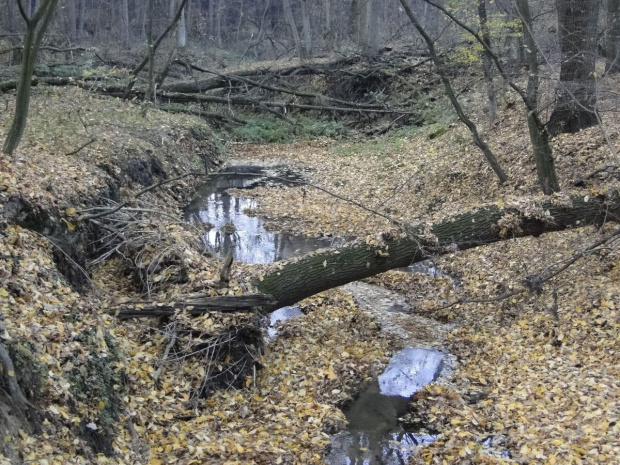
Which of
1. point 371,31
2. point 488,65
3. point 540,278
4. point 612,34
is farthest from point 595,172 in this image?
point 371,31

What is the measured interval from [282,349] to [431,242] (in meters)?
2.69

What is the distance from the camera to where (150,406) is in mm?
6281

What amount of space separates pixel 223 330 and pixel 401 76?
1977cm

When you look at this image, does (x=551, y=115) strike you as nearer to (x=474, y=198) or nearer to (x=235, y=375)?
(x=474, y=198)

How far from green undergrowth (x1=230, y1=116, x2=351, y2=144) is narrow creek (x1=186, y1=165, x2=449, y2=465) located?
7.77m

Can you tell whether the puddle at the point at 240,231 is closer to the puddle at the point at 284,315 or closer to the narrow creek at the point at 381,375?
the narrow creek at the point at 381,375

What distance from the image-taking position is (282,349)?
837 cm

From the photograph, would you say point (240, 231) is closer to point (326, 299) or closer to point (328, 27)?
point (326, 299)

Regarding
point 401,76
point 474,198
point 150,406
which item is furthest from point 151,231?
point 401,76

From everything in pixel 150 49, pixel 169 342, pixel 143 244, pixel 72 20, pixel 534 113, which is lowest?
pixel 169 342

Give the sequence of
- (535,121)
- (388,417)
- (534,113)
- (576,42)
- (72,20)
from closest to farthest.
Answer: (388,417) < (534,113) < (535,121) < (576,42) < (72,20)

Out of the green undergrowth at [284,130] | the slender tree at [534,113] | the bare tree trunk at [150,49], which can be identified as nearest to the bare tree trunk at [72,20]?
the green undergrowth at [284,130]

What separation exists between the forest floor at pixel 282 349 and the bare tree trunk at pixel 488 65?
244 cm

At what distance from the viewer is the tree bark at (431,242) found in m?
8.48
